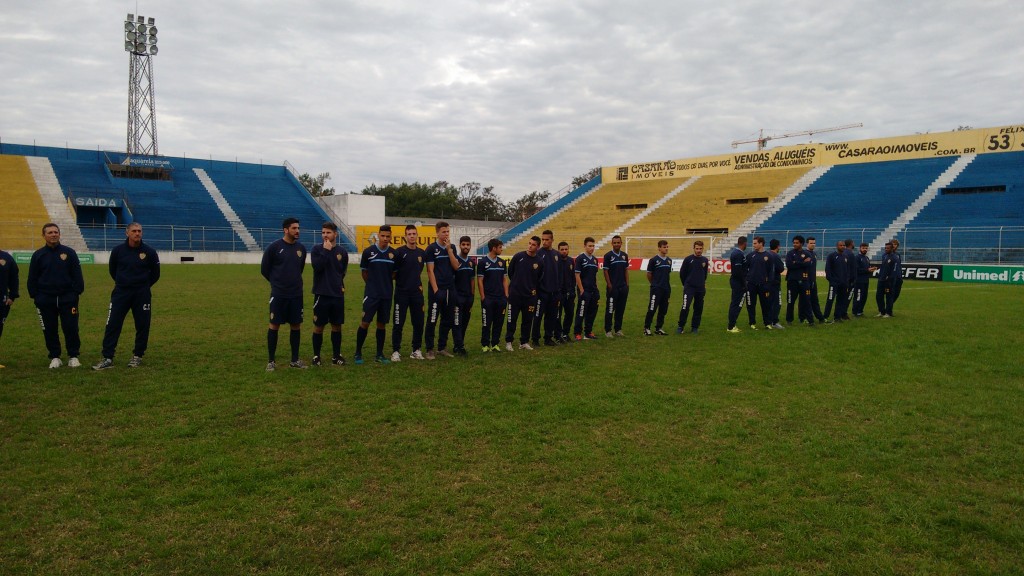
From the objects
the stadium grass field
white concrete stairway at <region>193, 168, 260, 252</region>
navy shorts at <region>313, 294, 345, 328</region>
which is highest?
white concrete stairway at <region>193, 168, 260, 252</region>

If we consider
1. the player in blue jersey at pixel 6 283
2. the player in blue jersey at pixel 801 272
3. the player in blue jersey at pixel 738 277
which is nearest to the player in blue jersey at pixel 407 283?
the player in blue jersey at pixel 6 283

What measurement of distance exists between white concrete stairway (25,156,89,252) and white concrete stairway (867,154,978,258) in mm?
44303

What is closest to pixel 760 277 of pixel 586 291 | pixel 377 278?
pixel 586 291

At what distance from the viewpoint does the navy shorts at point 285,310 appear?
8.63m

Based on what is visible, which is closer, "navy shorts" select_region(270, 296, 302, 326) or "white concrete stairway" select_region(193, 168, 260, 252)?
"navy shorts" select_region(270, 296, 302, 326)

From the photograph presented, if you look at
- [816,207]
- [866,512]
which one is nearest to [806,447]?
[866,512]

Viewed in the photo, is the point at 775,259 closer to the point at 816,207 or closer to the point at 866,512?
the point at 866,512

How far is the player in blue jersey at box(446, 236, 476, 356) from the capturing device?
9945mm

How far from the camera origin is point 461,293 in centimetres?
1004

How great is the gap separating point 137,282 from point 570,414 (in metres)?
6.46

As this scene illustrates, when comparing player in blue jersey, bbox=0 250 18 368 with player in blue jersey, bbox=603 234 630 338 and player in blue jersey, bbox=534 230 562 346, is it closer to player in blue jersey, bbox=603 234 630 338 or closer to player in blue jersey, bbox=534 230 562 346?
player in blue jersey, bbox=534 230 562 346

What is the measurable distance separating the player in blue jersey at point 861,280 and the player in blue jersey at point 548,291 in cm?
847

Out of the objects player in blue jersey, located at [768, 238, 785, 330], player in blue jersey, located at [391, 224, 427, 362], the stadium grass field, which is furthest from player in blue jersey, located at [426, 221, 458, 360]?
player in blue jersey, located at [768, 238, 785, 330]

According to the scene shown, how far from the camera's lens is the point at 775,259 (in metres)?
13.3
